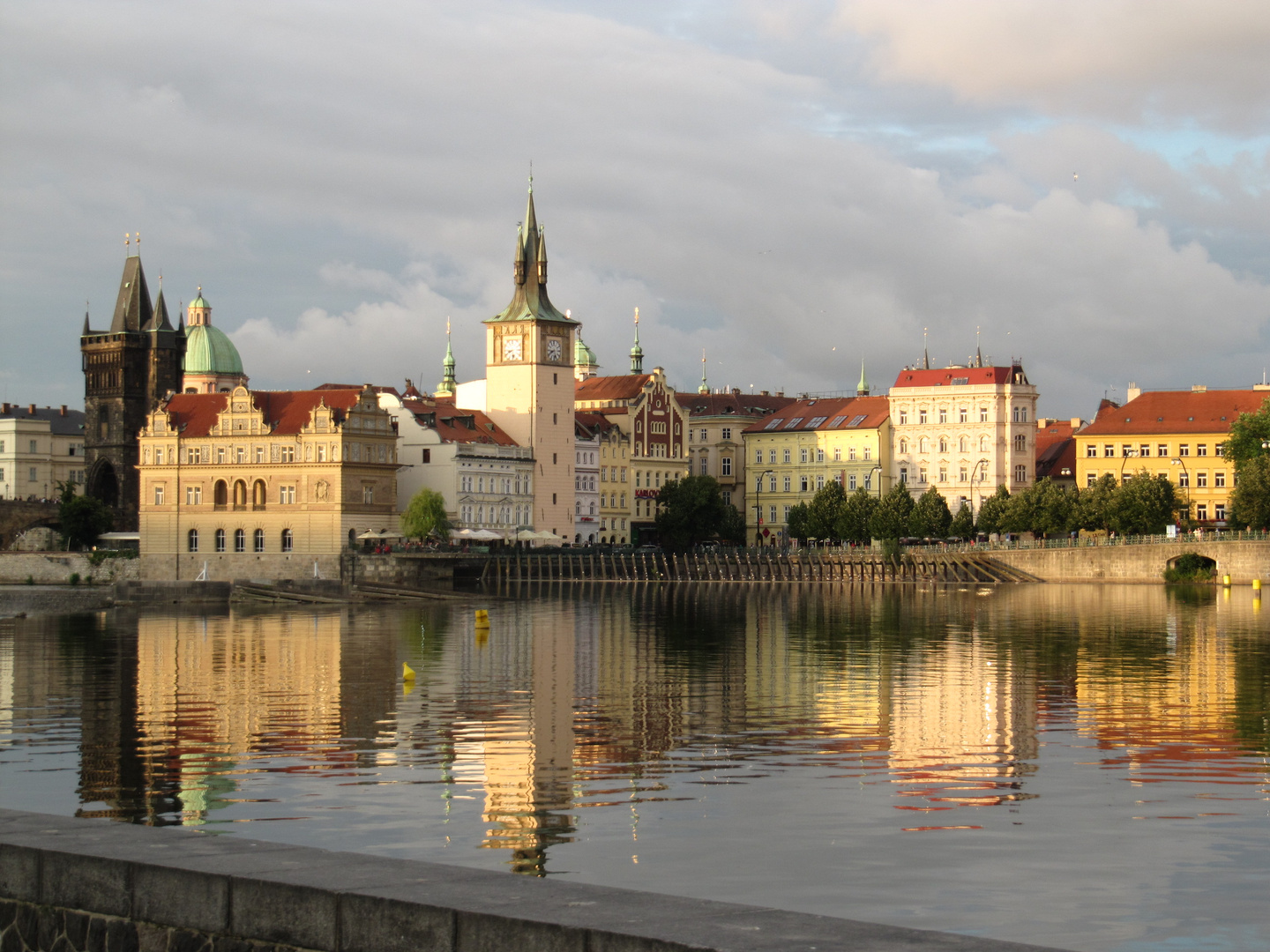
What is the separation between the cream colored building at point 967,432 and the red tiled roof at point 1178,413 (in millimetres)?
5836

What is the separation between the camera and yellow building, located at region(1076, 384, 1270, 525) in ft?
463

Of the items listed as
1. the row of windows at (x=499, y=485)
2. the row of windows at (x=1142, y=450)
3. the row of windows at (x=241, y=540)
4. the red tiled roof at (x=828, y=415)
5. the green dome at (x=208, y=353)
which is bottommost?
the row of windows at (x=241, y=540)

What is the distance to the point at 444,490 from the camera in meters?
132

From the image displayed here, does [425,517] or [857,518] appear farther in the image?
[857,518]

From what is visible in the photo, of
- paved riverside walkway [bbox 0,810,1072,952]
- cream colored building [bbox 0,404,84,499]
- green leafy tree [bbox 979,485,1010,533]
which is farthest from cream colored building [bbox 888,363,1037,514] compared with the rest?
paved riverside walkway [bbox 0,810,1072,952]

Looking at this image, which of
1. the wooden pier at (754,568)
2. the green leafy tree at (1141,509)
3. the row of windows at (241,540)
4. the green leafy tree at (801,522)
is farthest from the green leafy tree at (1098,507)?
the row of windows at (241,540)

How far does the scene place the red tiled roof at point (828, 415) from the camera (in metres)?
156

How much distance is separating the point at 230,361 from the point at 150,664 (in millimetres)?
112396

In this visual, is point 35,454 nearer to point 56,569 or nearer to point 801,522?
point 56,569

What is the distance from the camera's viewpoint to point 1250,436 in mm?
125750

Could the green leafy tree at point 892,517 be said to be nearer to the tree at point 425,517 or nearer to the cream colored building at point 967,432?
the cream colored building at point 967,432

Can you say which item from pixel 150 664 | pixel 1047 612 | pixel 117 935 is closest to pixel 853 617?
pixel 1047 612

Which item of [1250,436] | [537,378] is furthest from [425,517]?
[1250,436]

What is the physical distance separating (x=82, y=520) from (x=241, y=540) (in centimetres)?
1483
